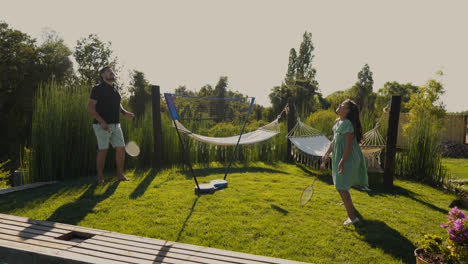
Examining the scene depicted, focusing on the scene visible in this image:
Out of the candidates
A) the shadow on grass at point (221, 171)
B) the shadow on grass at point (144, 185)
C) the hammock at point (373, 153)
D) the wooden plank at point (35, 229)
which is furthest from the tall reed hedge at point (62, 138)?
the hammock at point (373, 153)

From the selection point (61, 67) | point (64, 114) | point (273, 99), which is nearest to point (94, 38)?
point (61, 67)

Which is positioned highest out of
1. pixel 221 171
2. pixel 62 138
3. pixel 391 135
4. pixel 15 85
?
pixel 15 85

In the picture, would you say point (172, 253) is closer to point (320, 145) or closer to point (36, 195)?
point (36, 195)

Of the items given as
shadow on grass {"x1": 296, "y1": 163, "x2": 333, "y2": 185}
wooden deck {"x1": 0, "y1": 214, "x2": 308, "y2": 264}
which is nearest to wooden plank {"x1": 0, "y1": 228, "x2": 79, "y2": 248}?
wooden deck {"x1": 0, "y1": 214, "x2": 308, "y2": 264}

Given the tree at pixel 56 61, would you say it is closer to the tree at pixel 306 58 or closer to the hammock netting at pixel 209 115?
the hammock netting at pixel 209 115

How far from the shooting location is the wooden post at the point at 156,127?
4.76m

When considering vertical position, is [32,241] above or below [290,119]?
below

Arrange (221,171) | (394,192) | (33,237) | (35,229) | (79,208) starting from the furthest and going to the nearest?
(221,171), (394,192), (79,208), (35,229), (33,237)

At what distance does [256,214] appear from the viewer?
2.61 metres

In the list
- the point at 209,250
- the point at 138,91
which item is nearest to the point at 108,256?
the point at 209,250

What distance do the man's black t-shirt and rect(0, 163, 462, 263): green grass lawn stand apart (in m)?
0.81

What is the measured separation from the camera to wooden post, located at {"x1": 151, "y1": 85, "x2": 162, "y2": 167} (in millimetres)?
4764

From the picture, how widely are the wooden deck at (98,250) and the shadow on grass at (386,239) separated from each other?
2.82ft

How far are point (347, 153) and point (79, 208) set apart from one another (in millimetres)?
2413
